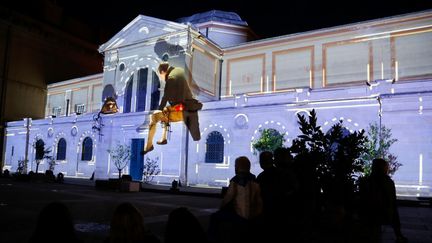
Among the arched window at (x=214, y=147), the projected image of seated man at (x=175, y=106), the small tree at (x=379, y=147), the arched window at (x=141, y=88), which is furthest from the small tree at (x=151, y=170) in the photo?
the small tree at (x=379, y=147)

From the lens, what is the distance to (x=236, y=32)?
3275cm

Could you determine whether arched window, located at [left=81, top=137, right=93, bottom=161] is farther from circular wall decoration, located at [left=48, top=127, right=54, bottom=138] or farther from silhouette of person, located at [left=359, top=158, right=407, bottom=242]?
silhouette of person, located at [left=359, top=158, right=407, bottom=242]

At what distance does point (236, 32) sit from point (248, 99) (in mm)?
11369

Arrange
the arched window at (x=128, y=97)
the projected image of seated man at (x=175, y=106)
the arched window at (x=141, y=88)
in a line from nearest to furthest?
1. the projected image of seated man at (x=175, y=106)
2. the arched window at (x=141, y=88)
3. the arched window at (x=128, y=97)

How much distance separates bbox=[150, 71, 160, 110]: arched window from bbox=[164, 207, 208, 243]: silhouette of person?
78.5ft

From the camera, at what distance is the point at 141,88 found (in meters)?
28.6

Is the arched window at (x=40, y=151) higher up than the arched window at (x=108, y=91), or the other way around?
the arched window at (x=108, y=91)

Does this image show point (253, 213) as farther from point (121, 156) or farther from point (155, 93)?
point (155, 93)

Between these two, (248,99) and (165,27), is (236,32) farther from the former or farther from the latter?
(248,99)

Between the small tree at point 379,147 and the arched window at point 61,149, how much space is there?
25.7 m

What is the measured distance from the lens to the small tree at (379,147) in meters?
17.5

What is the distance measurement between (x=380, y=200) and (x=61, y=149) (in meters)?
31.7

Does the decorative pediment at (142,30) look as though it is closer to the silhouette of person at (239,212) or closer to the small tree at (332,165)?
the small tree at (332,165)

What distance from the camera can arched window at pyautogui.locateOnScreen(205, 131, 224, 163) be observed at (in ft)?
78.4
